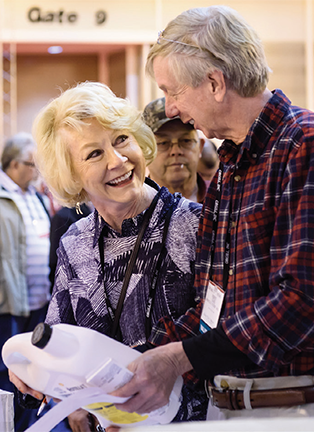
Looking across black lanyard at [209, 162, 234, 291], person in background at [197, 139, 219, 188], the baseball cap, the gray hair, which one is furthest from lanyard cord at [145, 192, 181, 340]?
the gray hair

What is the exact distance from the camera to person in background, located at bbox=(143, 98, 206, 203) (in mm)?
2346

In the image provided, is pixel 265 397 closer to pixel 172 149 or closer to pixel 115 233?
pixel 115 233

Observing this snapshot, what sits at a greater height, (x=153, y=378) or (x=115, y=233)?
(x=115, y=233)

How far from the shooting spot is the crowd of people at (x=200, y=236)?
1.18 m

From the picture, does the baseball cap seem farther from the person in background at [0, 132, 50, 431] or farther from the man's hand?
the man's hand

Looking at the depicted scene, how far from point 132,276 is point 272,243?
58 cm

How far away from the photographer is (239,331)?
120 centimetres

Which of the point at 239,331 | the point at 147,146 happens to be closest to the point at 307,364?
the point at 239,331

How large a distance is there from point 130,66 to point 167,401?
6403 millimetres

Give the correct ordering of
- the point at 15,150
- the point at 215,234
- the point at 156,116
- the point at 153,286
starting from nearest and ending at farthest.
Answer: the point at 215,234, the point at 153,286, the point at 156,116, the point at 15,150

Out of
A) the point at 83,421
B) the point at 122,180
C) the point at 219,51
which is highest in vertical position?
the point at 219,51

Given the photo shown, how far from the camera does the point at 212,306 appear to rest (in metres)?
1.40

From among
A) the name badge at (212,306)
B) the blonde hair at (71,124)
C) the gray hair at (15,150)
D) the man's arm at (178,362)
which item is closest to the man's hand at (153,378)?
the man's arm at (178,362)

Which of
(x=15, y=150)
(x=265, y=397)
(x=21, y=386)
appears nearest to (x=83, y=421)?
(x=21, y=386)
